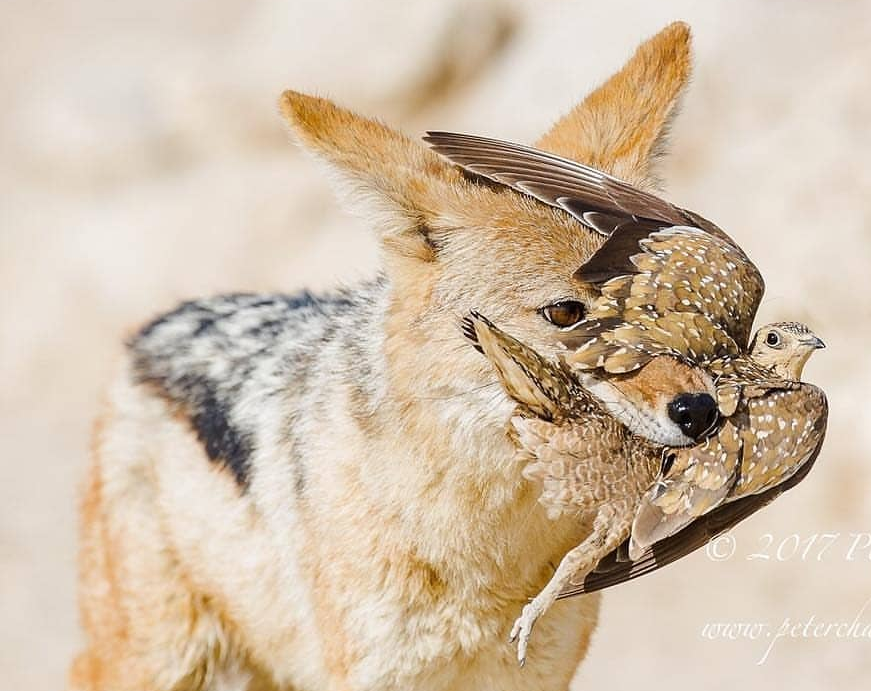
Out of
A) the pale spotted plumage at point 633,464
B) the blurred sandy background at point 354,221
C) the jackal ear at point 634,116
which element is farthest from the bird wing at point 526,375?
the blurred sandy background at point 354,221

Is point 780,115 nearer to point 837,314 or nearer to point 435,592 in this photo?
point 837,314

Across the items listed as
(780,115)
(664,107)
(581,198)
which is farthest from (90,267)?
(581,198)

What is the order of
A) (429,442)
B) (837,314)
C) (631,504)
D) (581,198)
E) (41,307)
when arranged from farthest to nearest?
(41,307)
(837,314)
(429,442)
(581,198)
(631,504)

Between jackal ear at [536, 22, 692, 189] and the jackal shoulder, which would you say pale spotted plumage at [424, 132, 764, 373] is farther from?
the jackal shoulder

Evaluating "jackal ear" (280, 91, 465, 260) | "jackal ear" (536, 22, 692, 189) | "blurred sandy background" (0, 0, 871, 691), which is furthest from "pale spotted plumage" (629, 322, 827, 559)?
"blurred sandy background" (0, 0, 871, 691)

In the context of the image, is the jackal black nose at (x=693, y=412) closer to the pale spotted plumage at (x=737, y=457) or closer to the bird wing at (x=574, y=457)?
the pale spotted plumage at (x=737, y=457)

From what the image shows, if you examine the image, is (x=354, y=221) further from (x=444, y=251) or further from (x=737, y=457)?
(x=737, y=457)
